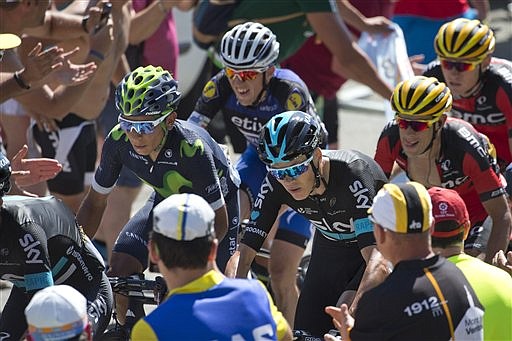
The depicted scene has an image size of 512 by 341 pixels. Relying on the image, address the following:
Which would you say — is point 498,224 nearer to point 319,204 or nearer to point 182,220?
point 319,204

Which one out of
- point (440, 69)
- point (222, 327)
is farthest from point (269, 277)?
point (222, 327)

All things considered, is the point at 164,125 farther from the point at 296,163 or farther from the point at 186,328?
the point at 186,328

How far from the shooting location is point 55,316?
4312mm

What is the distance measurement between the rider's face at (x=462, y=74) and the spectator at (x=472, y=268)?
8.94ft

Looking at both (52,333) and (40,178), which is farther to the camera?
(40,178)

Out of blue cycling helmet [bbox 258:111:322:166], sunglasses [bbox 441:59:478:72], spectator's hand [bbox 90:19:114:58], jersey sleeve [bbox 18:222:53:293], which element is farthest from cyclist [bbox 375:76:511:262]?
spectator's hand [bbox 90:19:114:58]

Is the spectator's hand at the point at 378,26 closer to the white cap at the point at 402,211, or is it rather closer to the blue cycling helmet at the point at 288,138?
the blue cycling helmet at the point at 288,138

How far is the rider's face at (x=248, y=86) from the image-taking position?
791 centimetres

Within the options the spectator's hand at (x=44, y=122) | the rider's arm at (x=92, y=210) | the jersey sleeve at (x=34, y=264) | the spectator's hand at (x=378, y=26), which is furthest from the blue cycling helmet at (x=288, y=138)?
the spectator's hand at (x=378, y=26)

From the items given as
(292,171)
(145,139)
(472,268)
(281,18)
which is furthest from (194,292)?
(281,18)

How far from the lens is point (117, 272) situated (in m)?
6.95

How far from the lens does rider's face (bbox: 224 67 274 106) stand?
311 inches

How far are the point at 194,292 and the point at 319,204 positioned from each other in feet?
6.36

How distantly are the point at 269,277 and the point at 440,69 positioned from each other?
6.55 ft
